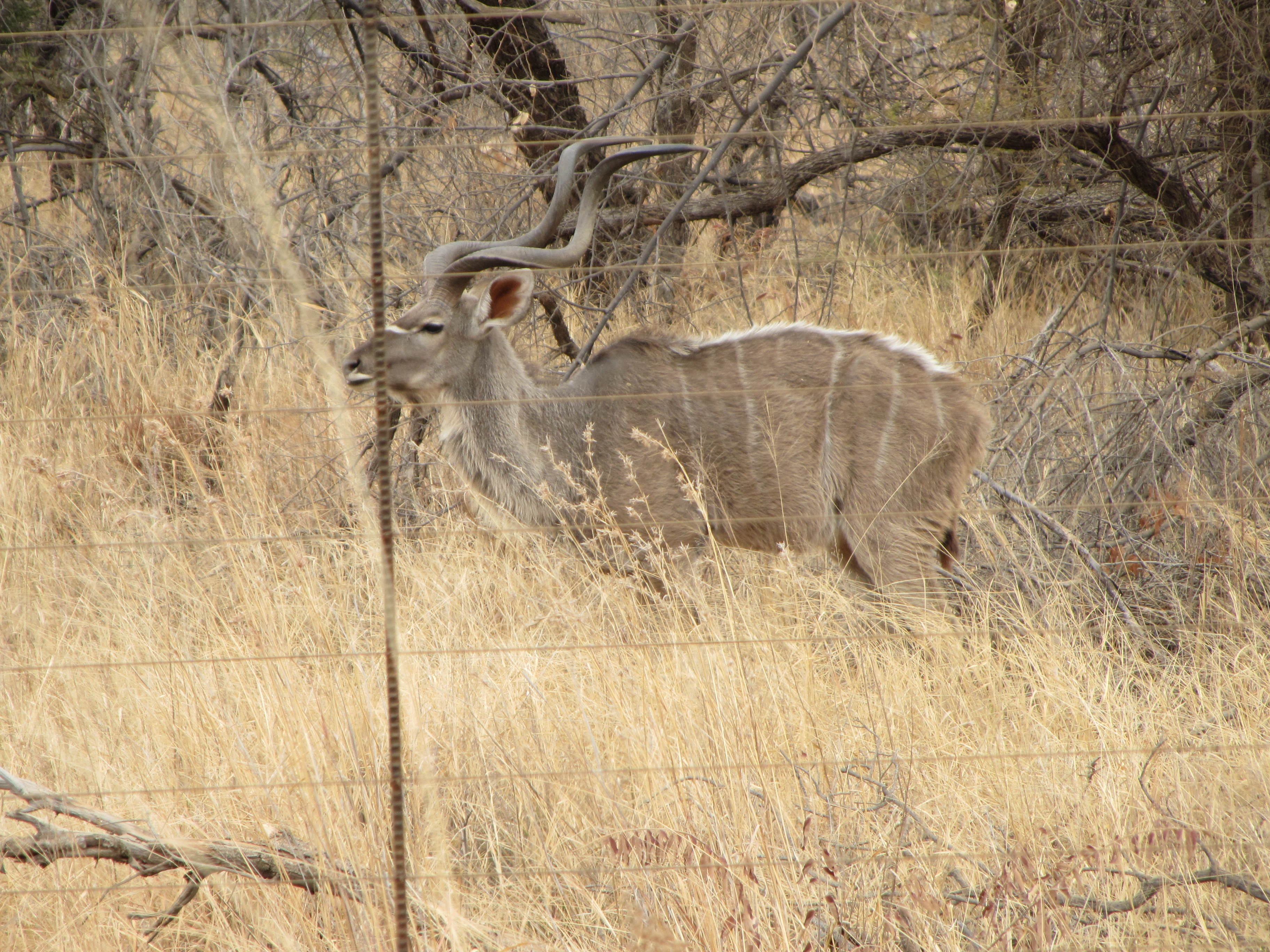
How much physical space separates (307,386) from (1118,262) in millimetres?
3926

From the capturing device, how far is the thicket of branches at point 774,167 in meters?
4.14

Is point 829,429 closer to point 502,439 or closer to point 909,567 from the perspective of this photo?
point 909,567

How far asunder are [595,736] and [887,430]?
1.91 metres

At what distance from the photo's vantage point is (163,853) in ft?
7.51

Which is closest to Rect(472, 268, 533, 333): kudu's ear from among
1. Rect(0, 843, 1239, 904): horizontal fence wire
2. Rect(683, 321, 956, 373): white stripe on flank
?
Rect(683, 321, 956, 373): white stripe on flank

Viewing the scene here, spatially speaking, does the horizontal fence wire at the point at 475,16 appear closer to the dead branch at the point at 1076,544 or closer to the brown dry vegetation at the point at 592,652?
the brown dry vegetation at the point at 592,652

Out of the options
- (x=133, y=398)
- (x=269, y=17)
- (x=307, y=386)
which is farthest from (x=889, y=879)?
(x=269, y=17)

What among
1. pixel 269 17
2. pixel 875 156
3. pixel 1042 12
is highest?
pixel 269 17

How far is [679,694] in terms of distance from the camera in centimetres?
289

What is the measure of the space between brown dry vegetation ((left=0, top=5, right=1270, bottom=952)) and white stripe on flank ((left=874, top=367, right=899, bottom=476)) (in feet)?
1.50

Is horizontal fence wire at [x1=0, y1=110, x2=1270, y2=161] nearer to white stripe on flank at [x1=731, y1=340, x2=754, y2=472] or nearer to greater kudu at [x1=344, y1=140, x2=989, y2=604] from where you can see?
greater kudu at [x1=344, y1=140, x2=989, y2=604]

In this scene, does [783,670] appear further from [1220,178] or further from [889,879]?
[1220,178]

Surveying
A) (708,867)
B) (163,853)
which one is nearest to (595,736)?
(708,867)

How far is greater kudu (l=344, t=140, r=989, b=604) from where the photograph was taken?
4.19 m
